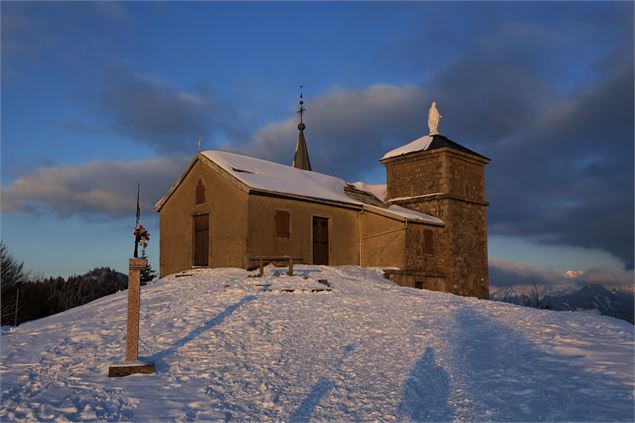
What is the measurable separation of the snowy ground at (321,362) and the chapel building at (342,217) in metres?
5.55

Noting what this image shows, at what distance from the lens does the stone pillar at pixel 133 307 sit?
31.5ft

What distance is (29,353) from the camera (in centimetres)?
1060

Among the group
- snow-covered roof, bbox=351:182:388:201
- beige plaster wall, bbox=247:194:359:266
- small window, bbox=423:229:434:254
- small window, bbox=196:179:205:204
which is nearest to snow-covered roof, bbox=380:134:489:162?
snow-covered roof, bbox=351:182:388:201

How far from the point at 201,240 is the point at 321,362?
13402mm

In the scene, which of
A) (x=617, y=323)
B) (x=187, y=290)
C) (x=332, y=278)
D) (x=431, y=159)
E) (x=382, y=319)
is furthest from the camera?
(x=431, y=159)

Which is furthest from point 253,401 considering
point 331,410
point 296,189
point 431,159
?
point 431,159

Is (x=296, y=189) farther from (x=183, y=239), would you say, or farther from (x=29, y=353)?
(x=29, y=353)

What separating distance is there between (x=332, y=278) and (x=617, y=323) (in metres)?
8.90

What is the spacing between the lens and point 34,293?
93.2ft

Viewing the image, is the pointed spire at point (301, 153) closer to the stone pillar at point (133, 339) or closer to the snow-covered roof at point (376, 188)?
the snow-covered roof at point (376, 188)

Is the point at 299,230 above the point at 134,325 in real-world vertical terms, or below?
above

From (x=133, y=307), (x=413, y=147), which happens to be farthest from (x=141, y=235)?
(x=413, y=147)

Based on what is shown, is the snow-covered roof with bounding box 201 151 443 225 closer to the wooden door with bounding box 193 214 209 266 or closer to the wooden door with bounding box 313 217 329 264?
the wooden door with bounding box 313 217 329 264

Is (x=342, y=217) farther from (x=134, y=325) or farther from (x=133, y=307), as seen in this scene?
(x=134, y=325)
